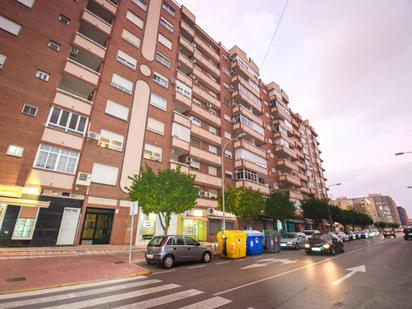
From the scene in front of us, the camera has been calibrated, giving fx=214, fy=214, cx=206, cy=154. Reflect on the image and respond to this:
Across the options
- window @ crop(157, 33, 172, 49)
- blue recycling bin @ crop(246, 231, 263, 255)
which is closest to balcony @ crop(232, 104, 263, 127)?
window @ crop(157, 33, 172, 49)

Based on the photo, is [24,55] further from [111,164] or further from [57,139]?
[111,164]

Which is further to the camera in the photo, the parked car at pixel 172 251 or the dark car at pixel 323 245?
the dark car at pixel 323 245

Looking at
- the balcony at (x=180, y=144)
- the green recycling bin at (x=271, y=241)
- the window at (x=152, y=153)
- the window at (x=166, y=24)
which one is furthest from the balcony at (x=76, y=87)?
the green recycling bin at (x=271, y=241)

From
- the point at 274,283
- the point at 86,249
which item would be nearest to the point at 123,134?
the point at 86,249

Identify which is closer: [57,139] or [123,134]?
[57,139]

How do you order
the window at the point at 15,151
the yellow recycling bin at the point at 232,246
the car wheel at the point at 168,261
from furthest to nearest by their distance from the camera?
the yellow recycling bin at the point at 232,246, the window at the point at 15,151, the car wheel at the point at 168,261

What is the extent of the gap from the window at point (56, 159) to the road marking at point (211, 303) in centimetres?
1513

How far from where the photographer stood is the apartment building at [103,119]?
582 inches

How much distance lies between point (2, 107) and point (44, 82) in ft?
11.2

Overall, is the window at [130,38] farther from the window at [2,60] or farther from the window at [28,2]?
the window at [2,60]

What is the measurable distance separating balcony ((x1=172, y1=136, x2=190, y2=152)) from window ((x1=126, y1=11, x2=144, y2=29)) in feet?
45.7

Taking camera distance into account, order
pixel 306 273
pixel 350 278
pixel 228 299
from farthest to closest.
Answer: pixel 306 273 → pixel 350 278 → pixel 228 299

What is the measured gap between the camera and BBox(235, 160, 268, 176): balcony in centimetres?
3050

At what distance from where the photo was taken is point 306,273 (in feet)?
30.3
